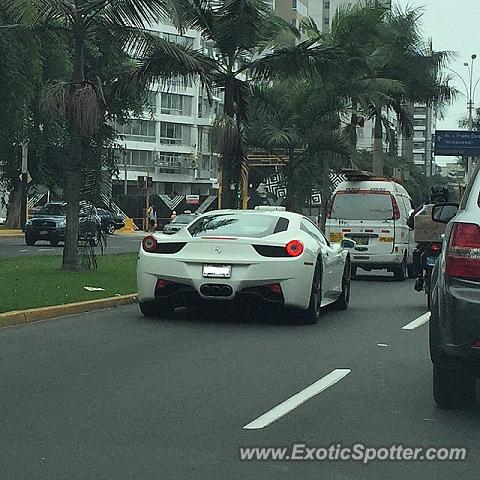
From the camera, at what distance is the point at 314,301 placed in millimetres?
12953

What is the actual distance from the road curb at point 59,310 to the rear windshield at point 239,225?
75.2 inches

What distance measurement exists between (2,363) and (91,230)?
1132 centimetres

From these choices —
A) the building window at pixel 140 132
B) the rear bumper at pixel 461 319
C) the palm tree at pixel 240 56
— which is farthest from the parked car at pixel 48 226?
the building window at pixel 140 132

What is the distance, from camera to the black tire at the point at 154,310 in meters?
13.1

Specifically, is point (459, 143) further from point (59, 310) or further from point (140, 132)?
point (140, 132)

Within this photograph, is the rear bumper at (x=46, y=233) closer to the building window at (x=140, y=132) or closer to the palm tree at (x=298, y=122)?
the palm tree at (x=298, y=122)

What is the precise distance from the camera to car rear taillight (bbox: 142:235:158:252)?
12820mm

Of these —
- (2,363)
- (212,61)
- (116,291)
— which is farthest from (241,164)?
(2,363)

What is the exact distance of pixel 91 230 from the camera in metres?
20.8

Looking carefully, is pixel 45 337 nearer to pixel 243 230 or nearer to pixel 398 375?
pixel 243 230

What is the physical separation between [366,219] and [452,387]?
15.8 m

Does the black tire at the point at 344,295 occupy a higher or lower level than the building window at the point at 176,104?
lower

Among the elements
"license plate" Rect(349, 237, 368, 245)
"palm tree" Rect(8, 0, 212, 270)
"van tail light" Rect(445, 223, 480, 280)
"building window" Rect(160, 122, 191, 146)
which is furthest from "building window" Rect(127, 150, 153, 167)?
"van tail light" Rect(445, 223, 480, 280)

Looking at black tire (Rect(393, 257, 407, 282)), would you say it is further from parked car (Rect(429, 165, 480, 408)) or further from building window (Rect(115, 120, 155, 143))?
building window (Rect(115, 120, 155, 143))
